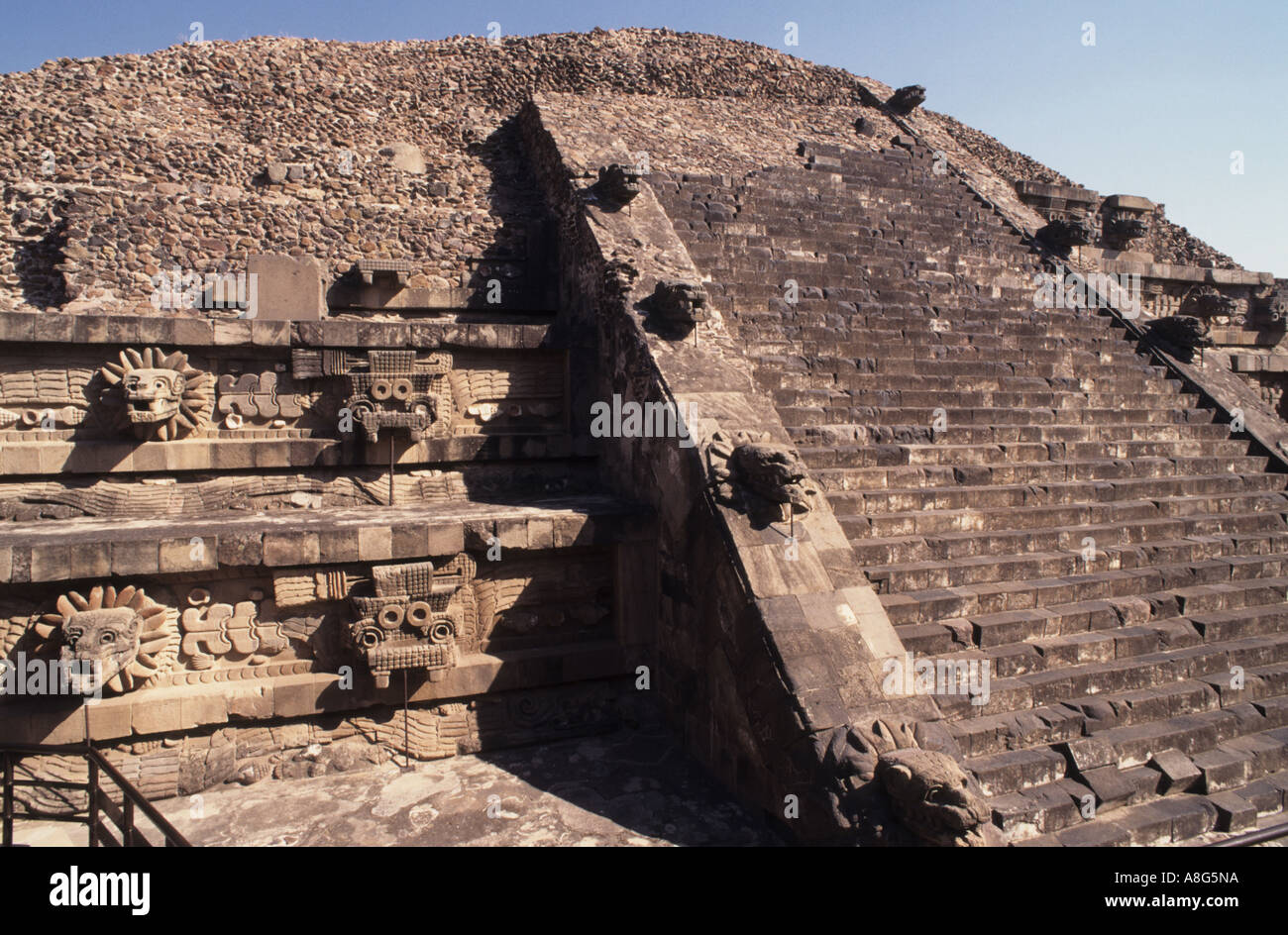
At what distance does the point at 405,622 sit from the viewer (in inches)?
217

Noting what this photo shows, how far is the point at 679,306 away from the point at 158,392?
4.42 meters

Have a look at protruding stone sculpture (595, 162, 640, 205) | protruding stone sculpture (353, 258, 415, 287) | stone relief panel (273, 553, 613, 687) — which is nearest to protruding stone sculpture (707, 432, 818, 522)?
stone relief panel (273, 553, 613, 687)

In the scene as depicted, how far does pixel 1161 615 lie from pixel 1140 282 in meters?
8.98

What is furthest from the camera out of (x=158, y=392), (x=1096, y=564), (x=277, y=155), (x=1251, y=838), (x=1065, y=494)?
(x=277, y=155)

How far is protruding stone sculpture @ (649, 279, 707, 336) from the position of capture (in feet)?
21.5

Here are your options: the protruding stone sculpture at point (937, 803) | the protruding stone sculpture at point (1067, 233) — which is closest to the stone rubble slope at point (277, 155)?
the protruding stone sculpture at point (1067, 233)

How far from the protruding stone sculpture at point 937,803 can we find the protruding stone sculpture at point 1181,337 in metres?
8.09

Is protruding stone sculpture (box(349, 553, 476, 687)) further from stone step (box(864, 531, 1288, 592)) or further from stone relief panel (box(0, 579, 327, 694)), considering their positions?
stone step (box(864, 531, 1288, 592))

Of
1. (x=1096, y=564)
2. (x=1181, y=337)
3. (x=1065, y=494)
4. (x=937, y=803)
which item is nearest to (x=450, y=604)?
(x=937, y=803)

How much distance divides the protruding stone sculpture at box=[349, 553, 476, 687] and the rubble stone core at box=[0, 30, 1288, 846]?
0.03 m

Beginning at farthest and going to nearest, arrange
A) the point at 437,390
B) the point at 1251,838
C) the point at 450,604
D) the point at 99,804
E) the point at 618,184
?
the point at 618,184 → the point at 437,390 → the point at 450,604 → the point at 99,804 → the point at 1251,838

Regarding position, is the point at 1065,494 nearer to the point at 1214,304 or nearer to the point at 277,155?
the point at 1214,304

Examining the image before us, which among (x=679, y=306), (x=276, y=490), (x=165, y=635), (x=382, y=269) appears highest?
(x=382, y=269)

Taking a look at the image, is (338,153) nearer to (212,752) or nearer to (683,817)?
(212,752)
